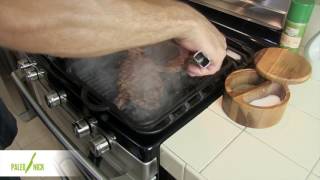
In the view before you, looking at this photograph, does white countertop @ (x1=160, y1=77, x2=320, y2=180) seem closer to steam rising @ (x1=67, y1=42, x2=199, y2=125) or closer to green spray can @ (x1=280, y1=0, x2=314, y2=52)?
steam rising @ (x1=67, y1=42, x2=199, y2=125)

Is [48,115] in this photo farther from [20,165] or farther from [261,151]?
[261,151]

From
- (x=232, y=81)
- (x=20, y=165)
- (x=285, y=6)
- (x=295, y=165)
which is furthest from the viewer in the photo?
(x=20, y=165)

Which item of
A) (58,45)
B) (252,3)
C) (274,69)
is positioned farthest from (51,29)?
(252,3)

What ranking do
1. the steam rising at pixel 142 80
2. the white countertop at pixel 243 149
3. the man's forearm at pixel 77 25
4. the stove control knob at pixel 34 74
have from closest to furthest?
the man's forearm at pixel 77 25, the white countertop at pixel 243 149, the steam rising at pixel 142 80, the stove control knob at pixel 34 74

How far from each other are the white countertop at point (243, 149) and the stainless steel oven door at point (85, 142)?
0.24ft

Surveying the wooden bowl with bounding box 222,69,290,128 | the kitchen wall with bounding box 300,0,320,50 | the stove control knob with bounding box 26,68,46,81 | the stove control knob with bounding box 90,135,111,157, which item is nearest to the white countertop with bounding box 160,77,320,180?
the wooden bowl with bounding box 222,69,290,128

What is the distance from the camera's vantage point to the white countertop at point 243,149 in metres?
0.52

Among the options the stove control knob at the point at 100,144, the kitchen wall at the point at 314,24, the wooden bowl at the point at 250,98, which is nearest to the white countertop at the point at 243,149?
the wooden bowl at the point at 250,98

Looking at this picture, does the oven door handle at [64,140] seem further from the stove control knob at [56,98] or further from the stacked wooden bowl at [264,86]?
the stacked wooden bowl at [264,86]

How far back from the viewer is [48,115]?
33.6 inches

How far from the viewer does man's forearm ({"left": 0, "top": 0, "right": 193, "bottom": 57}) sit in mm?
413

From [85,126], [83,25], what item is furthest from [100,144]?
[83,25]

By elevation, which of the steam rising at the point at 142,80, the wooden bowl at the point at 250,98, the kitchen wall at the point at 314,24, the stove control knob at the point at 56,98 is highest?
the kitchen wall at the point at 314,24

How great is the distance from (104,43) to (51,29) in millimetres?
85
